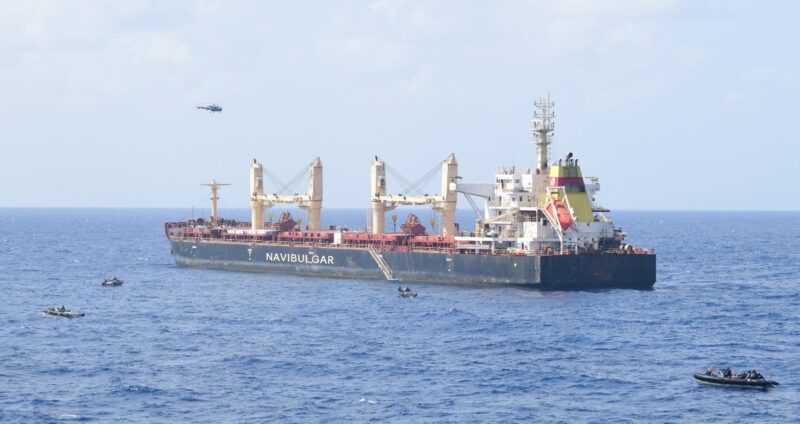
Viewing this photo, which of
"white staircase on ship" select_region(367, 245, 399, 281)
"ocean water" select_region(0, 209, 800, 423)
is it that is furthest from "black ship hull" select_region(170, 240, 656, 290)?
"ocean water" select_region(0, 209, 800, 423)

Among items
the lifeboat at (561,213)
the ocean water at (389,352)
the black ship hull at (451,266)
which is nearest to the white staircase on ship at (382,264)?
the black ship hull at (451,266)

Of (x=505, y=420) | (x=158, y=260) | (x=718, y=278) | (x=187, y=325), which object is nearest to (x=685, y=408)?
(x=505, y=420)

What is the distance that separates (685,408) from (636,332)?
882 inches

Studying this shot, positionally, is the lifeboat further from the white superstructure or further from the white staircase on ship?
the white staircase on ship

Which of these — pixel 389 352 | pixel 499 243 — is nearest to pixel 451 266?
pixel 499 243

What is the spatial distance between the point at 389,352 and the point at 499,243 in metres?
35.8

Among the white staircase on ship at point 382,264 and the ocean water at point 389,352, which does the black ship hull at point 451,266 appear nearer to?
the white staircase on ship at point 382,264

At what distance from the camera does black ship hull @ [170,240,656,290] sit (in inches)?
3910

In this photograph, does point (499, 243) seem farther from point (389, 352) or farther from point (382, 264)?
point (389, 352)

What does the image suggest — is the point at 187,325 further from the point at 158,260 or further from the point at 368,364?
the point at 158,260

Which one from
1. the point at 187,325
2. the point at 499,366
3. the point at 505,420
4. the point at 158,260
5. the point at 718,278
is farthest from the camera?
the point at 158,260

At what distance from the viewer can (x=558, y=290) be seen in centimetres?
9931

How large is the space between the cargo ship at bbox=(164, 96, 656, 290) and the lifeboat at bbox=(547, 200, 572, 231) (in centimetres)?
9

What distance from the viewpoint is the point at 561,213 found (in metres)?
102
